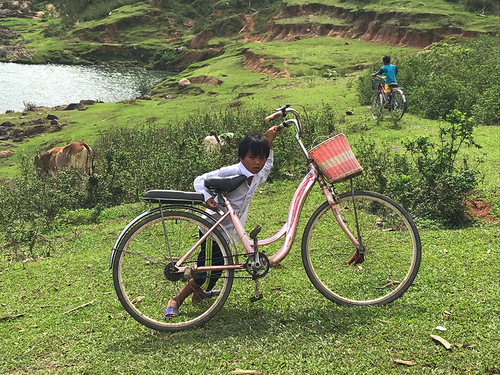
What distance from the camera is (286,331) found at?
3.57 metres

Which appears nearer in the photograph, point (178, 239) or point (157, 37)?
point (178, 239)

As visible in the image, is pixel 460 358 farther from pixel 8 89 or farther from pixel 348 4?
pixel 348 4

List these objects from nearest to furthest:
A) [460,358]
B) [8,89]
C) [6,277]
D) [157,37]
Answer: [460,358] → [6,277] → [8,89] → [157,37]

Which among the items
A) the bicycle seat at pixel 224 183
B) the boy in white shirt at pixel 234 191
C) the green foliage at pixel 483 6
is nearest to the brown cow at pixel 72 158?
the boy in white shirt at pixel 234 191

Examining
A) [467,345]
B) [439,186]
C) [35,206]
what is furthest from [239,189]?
[35,206]

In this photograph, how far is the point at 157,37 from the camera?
3115 inches

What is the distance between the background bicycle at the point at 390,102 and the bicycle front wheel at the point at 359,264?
8.43 meters

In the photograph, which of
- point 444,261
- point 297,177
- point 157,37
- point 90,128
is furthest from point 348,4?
point 444,261

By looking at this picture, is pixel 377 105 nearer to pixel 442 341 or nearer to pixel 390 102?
pixel 390 102

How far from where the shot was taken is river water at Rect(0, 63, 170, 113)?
4022cm

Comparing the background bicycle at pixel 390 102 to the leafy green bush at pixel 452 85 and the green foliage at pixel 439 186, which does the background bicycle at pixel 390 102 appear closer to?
the leafy green bush at pixel 452 85

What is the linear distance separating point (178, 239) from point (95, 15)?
340 ft

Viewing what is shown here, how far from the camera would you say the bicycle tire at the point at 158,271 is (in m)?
3.66

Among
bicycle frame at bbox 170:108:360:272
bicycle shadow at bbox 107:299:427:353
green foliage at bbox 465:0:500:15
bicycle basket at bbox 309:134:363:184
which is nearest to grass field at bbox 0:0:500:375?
bicycle shadow at bbox 107:299:427:353
